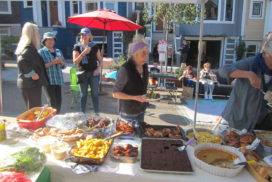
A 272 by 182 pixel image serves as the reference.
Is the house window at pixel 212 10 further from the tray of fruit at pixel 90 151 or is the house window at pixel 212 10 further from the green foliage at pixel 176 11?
the tray of fruit at pixel 90 151

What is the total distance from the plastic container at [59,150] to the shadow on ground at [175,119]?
3.77 meters

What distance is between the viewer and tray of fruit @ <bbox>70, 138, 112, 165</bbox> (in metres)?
A: 1.83

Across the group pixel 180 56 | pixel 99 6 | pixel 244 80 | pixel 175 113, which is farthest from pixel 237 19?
pixel 244 80

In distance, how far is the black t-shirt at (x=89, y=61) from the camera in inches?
178

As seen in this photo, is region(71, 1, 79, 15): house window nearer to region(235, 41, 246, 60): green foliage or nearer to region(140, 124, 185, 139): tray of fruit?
region(235, 41, 246, 60): green foliage

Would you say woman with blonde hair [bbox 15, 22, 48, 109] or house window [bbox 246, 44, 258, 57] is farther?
house window [bbox 246, 44, 258, 57]

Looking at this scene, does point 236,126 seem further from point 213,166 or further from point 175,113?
point 175,113

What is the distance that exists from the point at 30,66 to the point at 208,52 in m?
15.1

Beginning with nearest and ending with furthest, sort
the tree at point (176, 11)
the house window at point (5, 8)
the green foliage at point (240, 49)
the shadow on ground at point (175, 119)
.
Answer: the shadow on ground at point (175, 119)
the tree at point (176, 11)
the green foliage at point (240, 49)
the house window at point (5, 8)

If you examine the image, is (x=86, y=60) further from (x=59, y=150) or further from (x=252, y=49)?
(x=252, y=49)

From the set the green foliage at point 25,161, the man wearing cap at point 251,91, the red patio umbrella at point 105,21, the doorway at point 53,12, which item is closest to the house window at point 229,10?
the doorway at point 53,12

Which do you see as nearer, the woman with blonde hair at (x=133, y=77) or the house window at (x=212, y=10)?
the woman with blonde hair at (x=133, y=77)

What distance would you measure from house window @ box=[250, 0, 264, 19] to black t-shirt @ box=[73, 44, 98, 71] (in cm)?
1321

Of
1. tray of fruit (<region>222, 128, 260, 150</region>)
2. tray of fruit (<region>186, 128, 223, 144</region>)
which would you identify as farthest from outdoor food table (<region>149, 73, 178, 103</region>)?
tray of fruit (<region>222, 128, 260, 150</region>)
